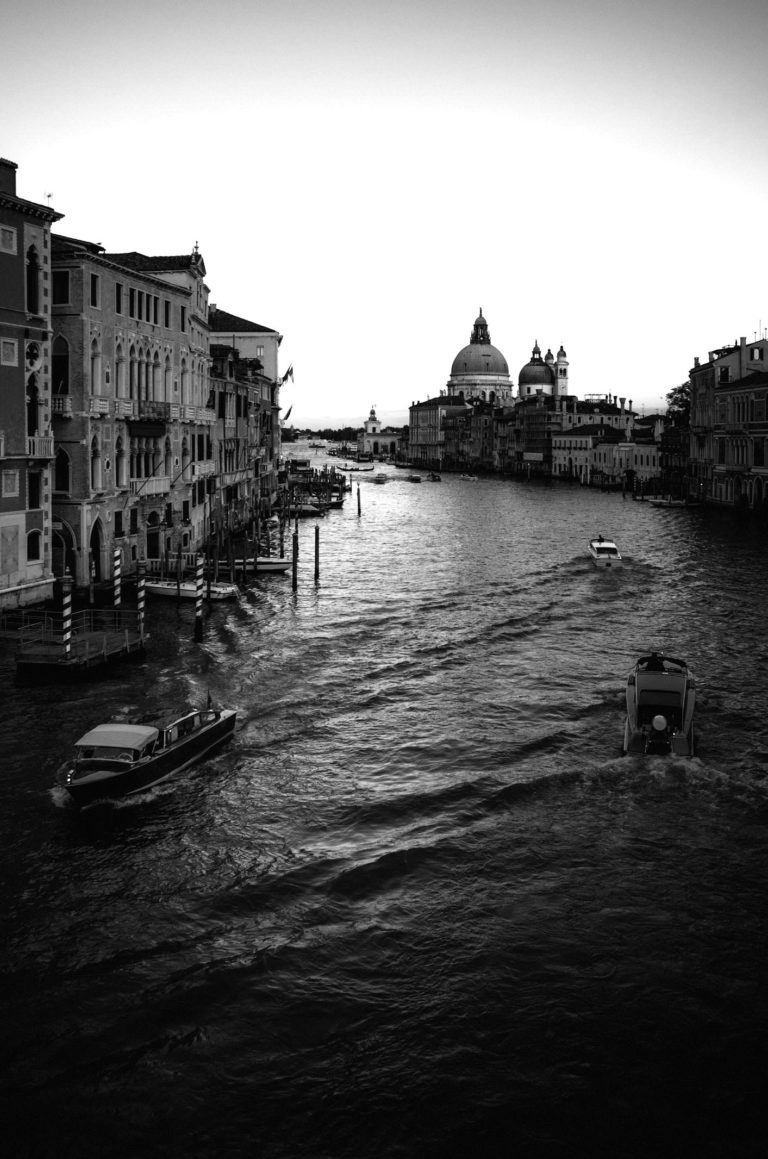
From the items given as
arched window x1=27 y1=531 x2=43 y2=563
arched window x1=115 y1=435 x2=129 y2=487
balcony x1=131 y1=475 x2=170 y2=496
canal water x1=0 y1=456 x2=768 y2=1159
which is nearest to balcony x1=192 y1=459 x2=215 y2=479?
balcony x1=131 y1=475 x2=170 y2=496

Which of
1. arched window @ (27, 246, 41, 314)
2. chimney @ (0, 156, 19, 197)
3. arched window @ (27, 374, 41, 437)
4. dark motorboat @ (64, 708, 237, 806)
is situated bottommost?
dark motorboat @ (64, 708, 237, 806)

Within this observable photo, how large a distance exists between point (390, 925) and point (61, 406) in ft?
72.2

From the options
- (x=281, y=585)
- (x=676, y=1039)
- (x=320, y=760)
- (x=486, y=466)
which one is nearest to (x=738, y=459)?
(x=281, y=585)

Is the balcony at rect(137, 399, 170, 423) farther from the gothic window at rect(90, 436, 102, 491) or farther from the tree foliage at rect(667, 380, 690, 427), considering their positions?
the tree foliage at rect(667, 380, 690, 427)

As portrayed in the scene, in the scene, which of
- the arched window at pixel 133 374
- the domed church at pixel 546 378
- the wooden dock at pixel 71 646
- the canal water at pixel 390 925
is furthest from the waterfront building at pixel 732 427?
the domed church at pixel 546 378

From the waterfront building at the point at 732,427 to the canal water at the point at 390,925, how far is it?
4585cm

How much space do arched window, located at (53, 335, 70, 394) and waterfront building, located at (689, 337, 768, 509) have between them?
4707 cm

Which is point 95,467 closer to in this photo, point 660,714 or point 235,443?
point 660,714

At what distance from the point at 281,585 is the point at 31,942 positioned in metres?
28.3

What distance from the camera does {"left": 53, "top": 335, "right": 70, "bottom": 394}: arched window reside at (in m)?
32.1

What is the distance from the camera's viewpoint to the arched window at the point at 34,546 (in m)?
30.1

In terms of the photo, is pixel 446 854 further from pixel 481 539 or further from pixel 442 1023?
pixel 481 539

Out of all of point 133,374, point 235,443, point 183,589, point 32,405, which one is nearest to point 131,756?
point 32,405

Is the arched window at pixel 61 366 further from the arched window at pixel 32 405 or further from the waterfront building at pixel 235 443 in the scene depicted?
the waterfront building at pixel 235 443
